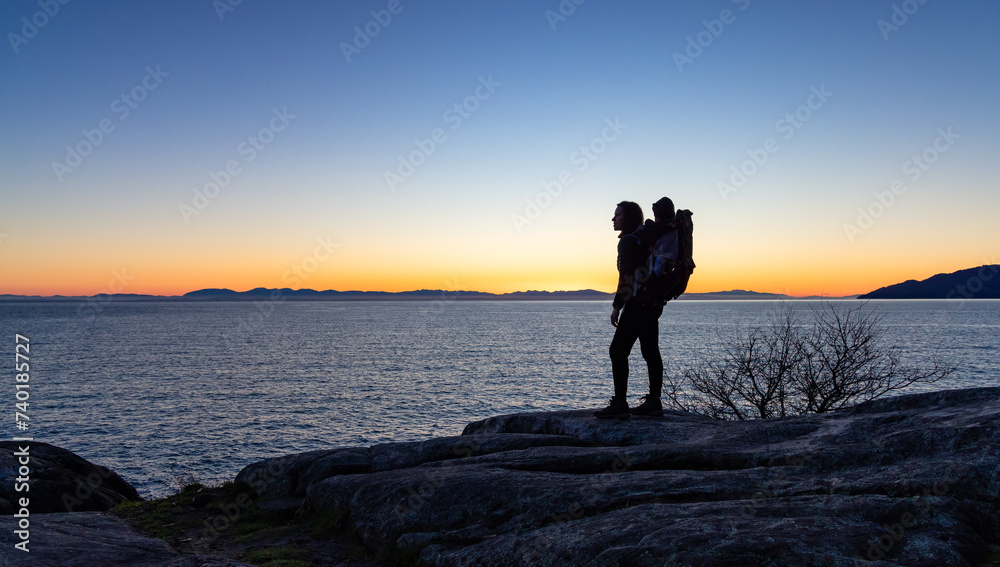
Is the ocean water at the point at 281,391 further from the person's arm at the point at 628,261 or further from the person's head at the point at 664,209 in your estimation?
the person's head at the point at 664,209

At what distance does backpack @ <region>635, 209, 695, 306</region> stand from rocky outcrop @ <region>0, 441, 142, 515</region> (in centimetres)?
1110

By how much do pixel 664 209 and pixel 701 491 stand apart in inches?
173

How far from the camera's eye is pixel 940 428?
639 cm

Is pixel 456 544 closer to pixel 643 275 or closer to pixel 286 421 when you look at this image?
pixel 643 275

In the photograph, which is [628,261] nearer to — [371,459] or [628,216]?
[628,216]

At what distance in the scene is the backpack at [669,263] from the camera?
8.59 meters

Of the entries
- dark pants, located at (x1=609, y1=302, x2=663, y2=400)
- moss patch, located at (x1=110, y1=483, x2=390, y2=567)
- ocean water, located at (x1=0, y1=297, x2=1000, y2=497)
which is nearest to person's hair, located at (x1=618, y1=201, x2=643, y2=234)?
dark pants, located at (x1=609, y1=302, x2=663, y2=400)

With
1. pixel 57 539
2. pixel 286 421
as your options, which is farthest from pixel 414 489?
pixel 286 421

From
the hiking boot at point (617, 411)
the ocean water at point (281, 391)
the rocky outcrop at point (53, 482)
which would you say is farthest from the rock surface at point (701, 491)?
the ocean water at point (281, 391)

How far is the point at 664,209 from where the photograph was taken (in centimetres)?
882

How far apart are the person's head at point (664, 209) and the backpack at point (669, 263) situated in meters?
0.14

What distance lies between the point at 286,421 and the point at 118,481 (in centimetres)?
2138

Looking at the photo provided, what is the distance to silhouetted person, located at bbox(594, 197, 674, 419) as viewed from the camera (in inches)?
345

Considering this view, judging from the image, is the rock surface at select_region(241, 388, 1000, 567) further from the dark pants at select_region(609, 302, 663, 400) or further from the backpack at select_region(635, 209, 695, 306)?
the backpack at select_region(635, 209, 695, 306)
